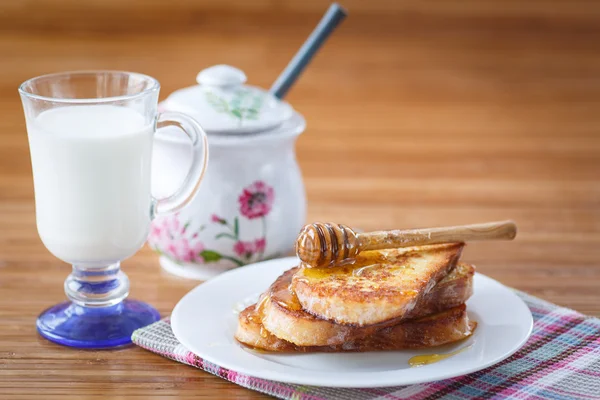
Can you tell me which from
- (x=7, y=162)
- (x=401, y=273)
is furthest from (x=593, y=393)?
(x=7, y=162)

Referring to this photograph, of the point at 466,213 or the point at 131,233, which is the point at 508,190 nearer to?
the point at 466,213

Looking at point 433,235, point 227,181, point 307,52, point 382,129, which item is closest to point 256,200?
point 227,181

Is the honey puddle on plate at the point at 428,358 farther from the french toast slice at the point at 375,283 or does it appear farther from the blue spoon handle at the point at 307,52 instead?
the blue spoon handle at the point at 307,52

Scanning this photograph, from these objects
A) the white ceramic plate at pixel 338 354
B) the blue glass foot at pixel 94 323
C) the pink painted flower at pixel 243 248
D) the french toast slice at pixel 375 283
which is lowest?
the blue glass foot at pixel 94 323

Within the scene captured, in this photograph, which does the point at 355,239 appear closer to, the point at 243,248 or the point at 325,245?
the point at 325,245

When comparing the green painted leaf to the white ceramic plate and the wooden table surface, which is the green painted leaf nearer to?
the wooden table surface

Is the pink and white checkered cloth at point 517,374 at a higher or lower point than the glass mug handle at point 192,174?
lower

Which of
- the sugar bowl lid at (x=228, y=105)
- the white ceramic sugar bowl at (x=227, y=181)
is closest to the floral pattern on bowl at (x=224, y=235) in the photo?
the white ceramic sugar bowl at (x=227, y=181)
